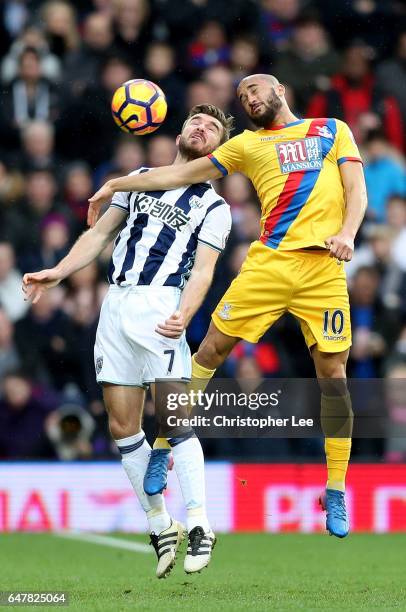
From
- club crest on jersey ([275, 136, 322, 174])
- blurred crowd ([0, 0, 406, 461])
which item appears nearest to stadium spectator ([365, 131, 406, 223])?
blurred crowd ([0, 0, 406, 461])

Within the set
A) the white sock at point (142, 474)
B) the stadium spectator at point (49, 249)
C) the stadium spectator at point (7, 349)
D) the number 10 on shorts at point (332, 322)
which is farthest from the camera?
the stadium spectator at point (49, 249)

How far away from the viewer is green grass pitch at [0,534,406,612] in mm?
7203

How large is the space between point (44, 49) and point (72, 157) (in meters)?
1.36

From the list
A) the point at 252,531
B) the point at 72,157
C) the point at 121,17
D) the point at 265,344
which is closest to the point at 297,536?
the point at 252,531

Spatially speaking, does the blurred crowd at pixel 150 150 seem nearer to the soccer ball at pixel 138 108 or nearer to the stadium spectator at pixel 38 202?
the stadium spectator at pixel 38 202

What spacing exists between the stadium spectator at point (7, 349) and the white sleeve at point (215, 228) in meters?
5.41

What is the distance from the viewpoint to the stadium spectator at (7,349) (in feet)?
42.4

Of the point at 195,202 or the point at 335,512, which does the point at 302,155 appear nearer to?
the point at 195,202

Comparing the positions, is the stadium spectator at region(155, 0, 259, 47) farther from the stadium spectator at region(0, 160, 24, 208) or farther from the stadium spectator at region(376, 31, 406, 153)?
the stadium spectator at region(0, 160, 24, 208)

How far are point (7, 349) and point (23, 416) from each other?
2.41 feet

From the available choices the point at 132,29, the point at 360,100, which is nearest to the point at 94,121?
the point at 132,29

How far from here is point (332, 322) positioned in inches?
316

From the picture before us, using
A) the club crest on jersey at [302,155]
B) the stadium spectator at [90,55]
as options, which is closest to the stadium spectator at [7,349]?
the stadium spectator at [90,55]

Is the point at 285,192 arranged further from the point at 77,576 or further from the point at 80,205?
the point at 80,205
